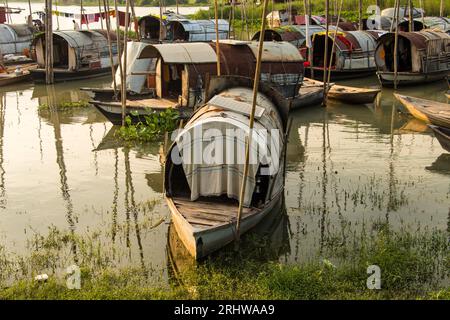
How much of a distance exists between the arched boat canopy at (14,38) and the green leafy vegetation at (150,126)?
47.9ft

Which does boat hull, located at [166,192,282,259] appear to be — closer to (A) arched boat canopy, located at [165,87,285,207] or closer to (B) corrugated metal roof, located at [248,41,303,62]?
(A) arched boat canopy, located at [165,87,285,207]

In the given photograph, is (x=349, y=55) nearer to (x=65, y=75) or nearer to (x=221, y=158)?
(x=65, y=75)

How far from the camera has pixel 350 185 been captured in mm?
9625

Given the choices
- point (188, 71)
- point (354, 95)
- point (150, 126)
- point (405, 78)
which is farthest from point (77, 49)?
point (405, 78)

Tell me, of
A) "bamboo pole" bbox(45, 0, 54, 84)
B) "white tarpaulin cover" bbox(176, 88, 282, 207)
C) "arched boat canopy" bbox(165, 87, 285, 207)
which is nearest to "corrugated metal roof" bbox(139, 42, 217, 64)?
"arched boat canopy" bbox(165, 87, 285, 207)

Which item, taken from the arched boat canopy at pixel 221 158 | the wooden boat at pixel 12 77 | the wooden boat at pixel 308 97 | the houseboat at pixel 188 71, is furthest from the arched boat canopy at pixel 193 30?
the arched boat canopy at pixel 221 158

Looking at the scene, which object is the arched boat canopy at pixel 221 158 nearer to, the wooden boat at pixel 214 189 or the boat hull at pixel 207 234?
the wooden boat at pixel 214 189

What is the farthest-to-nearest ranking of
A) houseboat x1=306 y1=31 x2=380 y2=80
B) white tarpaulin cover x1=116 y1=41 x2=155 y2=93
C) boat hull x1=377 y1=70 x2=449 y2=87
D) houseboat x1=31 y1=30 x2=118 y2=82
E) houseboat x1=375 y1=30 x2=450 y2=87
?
1. houseboat x1=31 y1=30 x2=118 y2=82
2. houseboat x1=306 y1=31 x2=380 y2=80
3. houseboat x1=375 y1=30 x2=450 y2=87
4. boat hull x1=377 y1=70 x2=449 y2=87
5. white tarpaulin cover x1=116 y1=41 x2=155 y2=93

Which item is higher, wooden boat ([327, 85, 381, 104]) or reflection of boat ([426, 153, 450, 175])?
wooden boat ([327, 85, 381, 104])

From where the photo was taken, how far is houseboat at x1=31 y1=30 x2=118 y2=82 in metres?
20.6

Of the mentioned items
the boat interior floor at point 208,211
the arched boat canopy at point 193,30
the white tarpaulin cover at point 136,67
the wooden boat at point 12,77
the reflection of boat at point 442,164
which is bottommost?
the reflection of boat at point 442,164

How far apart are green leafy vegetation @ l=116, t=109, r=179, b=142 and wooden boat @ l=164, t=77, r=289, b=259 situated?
174 inches

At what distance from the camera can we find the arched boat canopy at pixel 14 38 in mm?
25141
